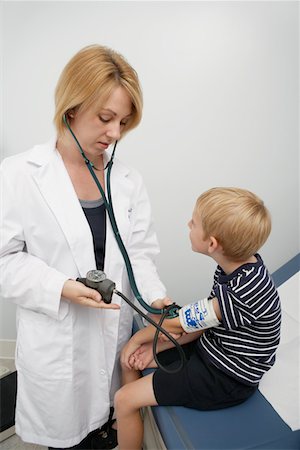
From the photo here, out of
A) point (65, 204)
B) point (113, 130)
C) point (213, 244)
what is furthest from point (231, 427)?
point (113, 130)

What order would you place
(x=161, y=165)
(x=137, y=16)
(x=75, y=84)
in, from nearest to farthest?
(x=75, y=84)
(x=137, y=16)
(x=161, y=165)

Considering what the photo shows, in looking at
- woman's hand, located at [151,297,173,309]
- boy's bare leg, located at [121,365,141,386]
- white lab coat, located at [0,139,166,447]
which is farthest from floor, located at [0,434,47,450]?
woman's hand, located at [151,297,173,309]

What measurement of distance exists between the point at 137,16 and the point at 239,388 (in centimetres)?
153

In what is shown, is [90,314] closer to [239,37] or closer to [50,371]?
[50,371]

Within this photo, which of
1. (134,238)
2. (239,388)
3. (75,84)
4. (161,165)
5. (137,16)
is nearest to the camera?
(75,84)

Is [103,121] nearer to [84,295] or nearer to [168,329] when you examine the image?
[84,295]

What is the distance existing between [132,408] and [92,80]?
938 mm

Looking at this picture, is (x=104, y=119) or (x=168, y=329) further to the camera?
(x=168, y=329)

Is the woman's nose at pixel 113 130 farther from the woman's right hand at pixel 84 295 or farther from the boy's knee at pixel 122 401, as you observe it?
the boy's knee at pixel 122 401

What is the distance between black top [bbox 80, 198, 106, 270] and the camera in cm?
105

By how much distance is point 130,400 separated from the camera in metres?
1.04

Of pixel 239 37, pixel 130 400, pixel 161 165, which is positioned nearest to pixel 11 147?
pixel 161 165

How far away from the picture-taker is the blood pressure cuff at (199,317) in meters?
→ 0.96

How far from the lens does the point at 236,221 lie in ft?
3.11
